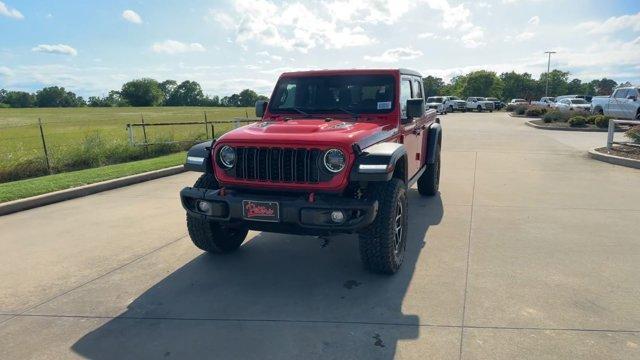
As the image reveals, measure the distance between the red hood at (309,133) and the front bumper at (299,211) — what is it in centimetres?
46

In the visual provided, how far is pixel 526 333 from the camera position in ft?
10.2

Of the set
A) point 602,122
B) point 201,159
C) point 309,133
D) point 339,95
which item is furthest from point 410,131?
point 602,122

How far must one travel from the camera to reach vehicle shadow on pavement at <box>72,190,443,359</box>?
300 centimetres

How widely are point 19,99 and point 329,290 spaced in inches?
4586

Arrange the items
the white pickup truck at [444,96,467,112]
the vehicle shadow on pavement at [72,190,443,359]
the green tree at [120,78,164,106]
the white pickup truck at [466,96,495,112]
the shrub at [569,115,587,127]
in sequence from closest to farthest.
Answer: the vehicle shadow on pavement at [72,190,443,359] → the shrub at [569,115,587,127] → the white pickup truck at [444,96,467,112] → the white pickup truck at [466,96,495,112] → the green tree at [120,78,164,106]

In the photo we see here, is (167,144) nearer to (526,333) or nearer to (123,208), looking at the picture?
(123,208)

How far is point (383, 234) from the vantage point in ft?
12.6

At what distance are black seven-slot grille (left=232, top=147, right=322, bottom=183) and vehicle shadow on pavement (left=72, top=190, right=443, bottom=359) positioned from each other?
0.97 meters

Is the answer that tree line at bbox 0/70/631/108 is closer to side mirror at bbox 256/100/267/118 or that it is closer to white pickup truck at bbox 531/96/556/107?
white pickup truck at bbox 531/96/556/107

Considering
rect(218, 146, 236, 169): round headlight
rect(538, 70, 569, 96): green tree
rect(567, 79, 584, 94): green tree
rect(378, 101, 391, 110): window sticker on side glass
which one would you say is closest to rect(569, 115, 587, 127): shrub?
rect(378, 101, 391, 110): window sticker on side glass

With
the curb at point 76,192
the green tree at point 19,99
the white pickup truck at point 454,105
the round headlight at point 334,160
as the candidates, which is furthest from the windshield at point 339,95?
the green tree at point 19,99

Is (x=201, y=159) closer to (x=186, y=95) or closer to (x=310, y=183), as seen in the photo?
(x=310, y=183)

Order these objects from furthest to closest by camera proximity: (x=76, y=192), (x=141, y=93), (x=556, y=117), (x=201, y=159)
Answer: (x=141, y=93), (x=556, y=117), (x=76, y=192), (x=201, y=159)

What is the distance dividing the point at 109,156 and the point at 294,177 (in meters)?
10.5
